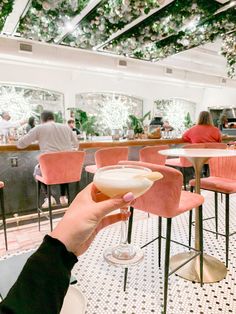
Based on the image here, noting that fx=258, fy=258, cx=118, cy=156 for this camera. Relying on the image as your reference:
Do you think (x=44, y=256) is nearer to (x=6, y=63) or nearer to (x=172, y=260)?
(x=172, y=260)

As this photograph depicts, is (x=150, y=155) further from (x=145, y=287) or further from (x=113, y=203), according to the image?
(x=113, y=203)

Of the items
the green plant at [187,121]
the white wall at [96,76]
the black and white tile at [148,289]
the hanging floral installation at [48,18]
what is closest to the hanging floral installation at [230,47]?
the hanging floral installation at [48,18]

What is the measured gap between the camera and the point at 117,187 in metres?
0.83

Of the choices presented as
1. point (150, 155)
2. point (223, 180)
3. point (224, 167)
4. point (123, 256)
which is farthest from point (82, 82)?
point (123, 256)

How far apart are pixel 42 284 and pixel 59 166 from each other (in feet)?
7.37

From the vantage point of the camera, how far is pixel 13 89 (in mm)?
9008

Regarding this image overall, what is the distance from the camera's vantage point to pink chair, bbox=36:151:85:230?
2.70 meters

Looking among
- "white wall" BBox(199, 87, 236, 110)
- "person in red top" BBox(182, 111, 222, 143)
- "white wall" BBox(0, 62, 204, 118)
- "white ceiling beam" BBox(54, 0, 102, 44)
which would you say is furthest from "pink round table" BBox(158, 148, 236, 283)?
"white wall" BBox(199, 87, 236, 110)

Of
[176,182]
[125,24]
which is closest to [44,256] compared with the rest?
[176,182]

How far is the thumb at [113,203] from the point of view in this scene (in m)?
0.74

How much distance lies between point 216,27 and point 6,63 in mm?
6494

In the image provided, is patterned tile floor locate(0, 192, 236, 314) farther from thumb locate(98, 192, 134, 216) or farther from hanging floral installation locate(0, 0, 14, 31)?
hanging floral installation locate(0, 0, 14, 31)

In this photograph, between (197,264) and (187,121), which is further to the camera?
(187,121)

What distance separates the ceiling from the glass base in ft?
11.2
